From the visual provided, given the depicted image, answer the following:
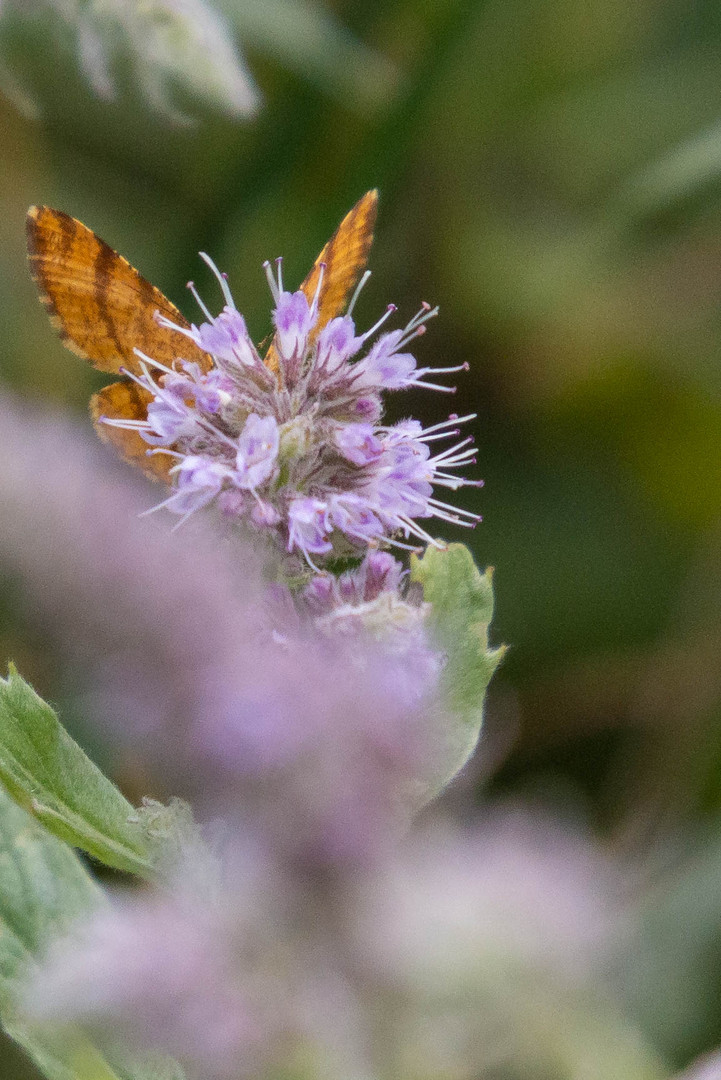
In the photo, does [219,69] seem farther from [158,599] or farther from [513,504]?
[513,504]

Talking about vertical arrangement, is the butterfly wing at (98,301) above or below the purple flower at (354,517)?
above

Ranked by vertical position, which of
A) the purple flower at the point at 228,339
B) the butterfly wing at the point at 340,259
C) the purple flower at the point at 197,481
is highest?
the butterfly wing at the point at 340,259

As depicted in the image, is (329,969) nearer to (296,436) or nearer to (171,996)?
(171,996)

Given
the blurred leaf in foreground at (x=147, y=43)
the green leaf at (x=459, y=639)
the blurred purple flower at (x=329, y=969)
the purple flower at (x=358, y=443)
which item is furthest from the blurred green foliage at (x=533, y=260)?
the blurred purple flower at (x=329, y=969)

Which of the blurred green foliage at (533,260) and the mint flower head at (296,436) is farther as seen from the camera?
the blurred green foliage at (533,260)

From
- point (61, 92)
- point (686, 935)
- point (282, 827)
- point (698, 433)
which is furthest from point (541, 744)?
point (282, 827)

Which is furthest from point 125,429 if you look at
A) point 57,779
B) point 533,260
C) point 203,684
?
point 533,260

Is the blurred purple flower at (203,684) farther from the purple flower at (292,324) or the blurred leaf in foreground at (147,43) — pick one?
the blurred leaf in foreground at (147,43)
